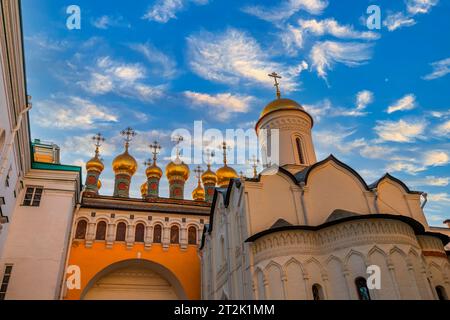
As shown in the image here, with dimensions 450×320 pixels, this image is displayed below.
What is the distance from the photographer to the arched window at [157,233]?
20.9m

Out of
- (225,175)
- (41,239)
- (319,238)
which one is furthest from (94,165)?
(319,238)

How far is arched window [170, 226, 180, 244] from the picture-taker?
69.6 ft

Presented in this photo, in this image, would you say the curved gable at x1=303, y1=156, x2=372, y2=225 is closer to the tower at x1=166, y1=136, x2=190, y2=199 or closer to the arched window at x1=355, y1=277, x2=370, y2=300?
the arched window at x1=355, y1=277, x2=370, y2=300

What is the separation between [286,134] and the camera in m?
17.8

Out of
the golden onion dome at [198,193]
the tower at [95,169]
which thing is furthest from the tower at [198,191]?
the tower at [95,169]

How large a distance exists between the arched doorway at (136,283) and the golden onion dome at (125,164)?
9.59 meters

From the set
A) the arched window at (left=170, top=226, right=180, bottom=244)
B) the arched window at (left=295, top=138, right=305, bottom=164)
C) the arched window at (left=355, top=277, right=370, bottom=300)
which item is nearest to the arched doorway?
the arched window at (left=170, top=226, right=180, bottom=244)

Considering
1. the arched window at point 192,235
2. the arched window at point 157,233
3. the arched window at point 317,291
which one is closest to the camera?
the arched window at point 317,291

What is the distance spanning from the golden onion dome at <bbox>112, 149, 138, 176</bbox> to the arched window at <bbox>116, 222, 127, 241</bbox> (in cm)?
853

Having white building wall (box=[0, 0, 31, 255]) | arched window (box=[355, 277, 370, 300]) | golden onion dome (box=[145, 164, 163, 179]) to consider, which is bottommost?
arched window (box=[355, 277, 370, 300])

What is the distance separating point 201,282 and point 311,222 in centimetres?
906

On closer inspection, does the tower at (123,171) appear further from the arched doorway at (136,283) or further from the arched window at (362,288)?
the arched window at (362,288)

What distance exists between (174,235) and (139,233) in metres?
2.12

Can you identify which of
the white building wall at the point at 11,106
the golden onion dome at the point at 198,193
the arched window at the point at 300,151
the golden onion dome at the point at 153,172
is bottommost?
the white building wall at the point at 11,106
